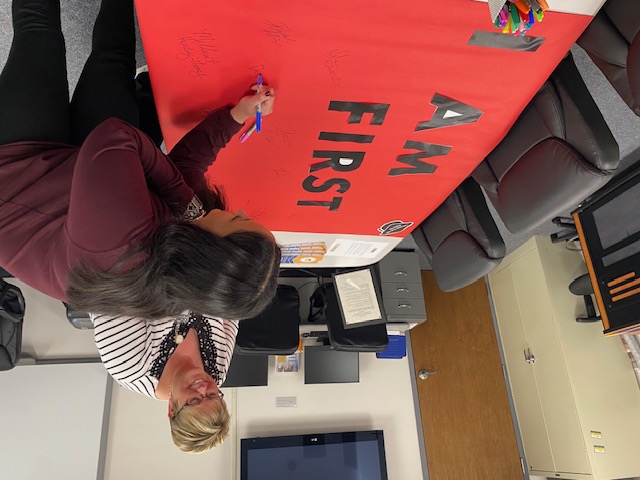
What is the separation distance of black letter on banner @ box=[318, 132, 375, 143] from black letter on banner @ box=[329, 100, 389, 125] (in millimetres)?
64

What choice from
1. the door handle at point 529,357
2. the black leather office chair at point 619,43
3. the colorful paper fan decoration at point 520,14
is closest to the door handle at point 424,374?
the door handle at point 529,357

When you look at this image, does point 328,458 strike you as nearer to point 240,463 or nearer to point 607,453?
point 240,463

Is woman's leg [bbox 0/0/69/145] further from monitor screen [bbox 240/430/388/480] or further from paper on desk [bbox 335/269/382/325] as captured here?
monitor screen [bbox 240/430/388/480]

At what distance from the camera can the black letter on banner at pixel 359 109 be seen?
1172mm

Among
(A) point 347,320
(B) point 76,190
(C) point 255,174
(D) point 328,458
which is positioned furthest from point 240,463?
(B) point 76,190

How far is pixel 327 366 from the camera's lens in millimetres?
2207

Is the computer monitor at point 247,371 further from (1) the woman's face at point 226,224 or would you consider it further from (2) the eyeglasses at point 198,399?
(1) the woman's face at point 226,224

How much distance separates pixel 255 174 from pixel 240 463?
140 cm

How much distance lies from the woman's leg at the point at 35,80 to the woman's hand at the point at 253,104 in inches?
15.8

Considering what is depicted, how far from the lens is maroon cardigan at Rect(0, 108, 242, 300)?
2.37ft

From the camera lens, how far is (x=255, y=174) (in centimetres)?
147

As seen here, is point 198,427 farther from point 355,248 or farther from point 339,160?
point 355,248
